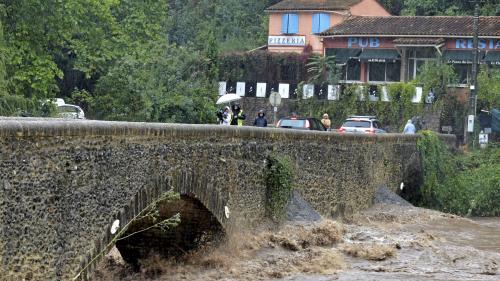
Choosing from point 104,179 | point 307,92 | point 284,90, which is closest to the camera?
point 104,179

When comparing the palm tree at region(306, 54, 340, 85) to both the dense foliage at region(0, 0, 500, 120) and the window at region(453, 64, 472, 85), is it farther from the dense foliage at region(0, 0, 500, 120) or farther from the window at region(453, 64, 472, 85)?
the dense foliage at region(0, 0, 500, 120)

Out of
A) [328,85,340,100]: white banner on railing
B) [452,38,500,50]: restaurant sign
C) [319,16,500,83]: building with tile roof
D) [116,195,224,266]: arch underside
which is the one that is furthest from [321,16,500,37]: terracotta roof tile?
[116,195,224,266]: arch underside

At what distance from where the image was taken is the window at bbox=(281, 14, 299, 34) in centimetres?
7256

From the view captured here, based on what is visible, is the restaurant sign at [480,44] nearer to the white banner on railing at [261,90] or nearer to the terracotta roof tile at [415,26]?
the terracotta roof tile at [415,26]

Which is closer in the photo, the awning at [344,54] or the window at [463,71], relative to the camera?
the window at [463,71]

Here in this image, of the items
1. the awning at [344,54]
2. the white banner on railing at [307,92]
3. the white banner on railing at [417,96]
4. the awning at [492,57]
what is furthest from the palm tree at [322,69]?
the awning at [492,57]

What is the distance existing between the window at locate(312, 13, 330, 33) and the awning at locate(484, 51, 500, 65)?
537 inches

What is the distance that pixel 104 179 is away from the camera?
51.0 ft

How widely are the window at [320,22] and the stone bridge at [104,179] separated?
152 ft

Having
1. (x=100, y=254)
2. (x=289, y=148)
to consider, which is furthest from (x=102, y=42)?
(x=100, y=254)

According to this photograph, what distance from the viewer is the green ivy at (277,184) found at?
24.0 metres

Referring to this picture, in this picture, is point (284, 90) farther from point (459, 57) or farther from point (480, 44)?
point (480, 44)

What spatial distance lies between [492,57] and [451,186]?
2275 cm

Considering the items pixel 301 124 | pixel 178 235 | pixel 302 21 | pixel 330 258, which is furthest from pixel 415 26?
pixel 178 235
